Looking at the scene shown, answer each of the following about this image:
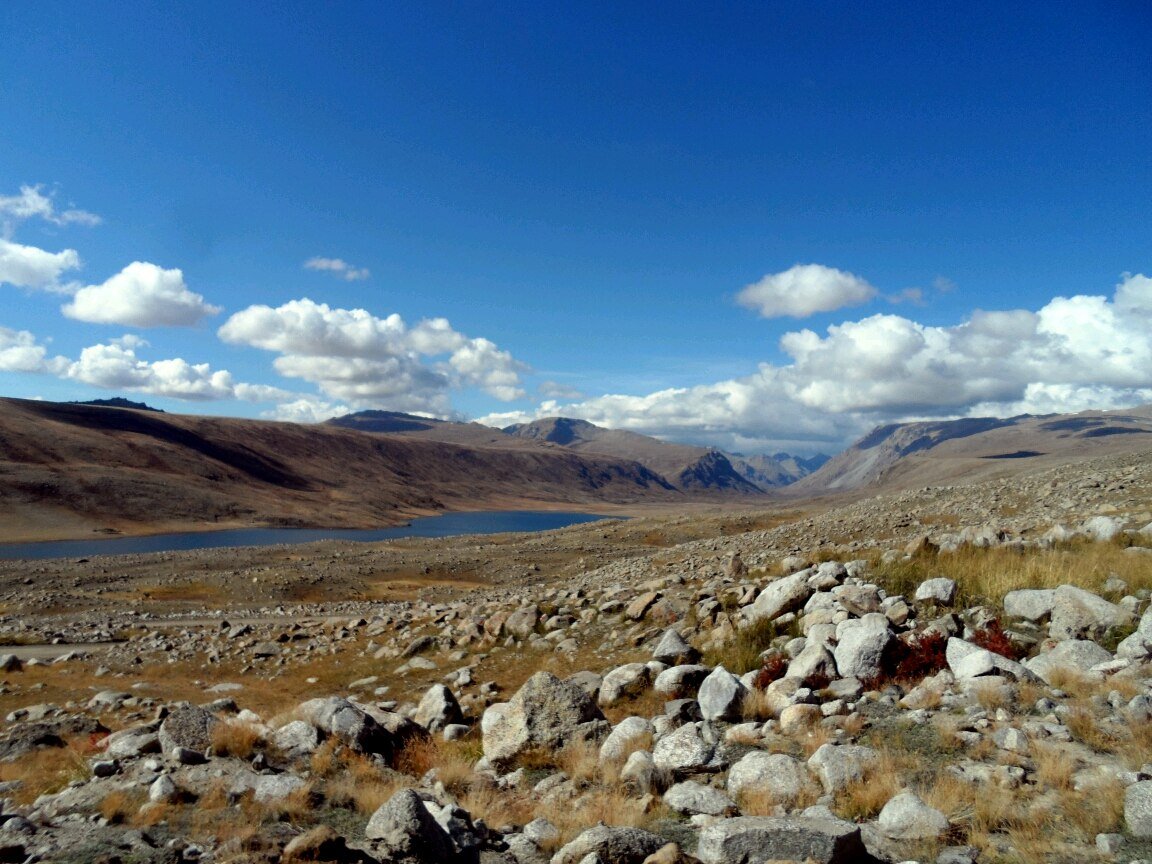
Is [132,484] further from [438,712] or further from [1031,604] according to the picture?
[1031,604]

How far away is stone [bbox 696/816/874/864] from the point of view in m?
5.66

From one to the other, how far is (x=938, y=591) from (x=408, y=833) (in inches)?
459

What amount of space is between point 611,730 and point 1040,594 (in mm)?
8668

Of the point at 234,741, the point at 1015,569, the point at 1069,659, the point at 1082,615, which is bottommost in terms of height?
the point at 234,741

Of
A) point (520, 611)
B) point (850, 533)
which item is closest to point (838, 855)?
point (520, 611)

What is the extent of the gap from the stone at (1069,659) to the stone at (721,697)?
14.4 feet

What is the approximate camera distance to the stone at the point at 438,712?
40.0ft

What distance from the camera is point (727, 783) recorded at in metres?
7.99

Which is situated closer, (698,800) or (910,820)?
(910,820)

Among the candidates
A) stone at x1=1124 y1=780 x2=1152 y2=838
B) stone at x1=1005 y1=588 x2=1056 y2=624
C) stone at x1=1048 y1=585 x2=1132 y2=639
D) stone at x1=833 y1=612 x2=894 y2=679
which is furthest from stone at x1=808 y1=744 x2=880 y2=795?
stone at x1=1005 y1=588 x2=1056 y2=624

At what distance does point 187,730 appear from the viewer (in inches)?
345

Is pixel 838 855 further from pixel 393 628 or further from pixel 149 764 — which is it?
pixel 393 628

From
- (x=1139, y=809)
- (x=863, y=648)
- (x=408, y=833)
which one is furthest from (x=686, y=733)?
(x=1139, y=809)

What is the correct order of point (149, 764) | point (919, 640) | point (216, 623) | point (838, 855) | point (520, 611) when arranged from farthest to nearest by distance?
point (216, 623), point (520, 611), point (919, 640), point (149, 764), point (838, 855)
